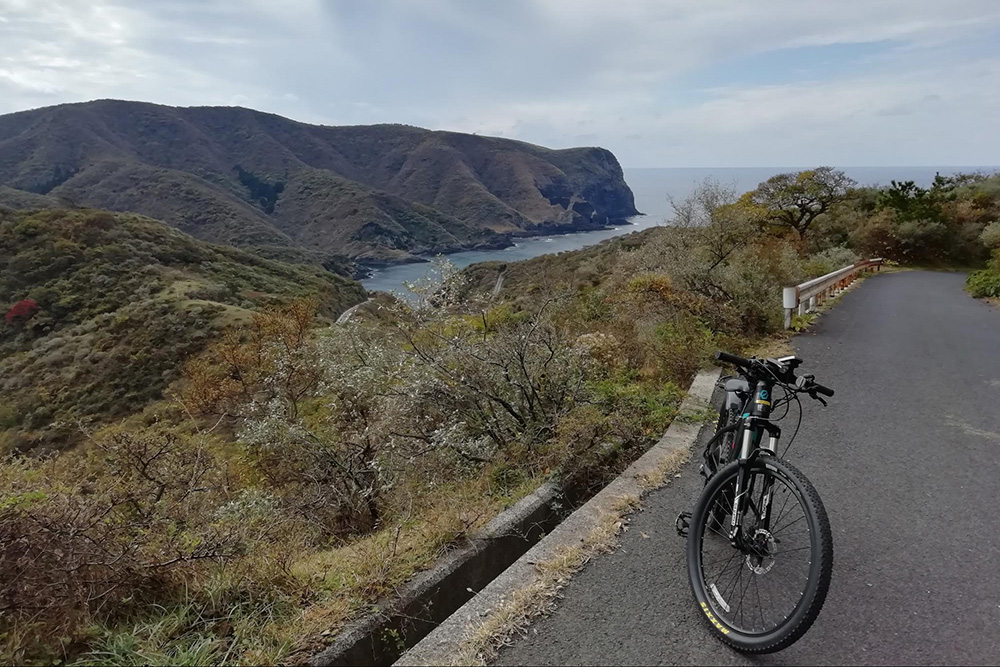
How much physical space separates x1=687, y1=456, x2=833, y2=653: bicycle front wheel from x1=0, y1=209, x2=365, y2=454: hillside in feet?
78.9

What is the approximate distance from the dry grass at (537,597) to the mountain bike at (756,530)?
2.31ft

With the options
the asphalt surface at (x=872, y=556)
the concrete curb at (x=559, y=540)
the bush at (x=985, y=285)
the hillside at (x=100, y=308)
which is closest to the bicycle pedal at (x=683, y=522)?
the asphalt surface at (x=872, y=556)

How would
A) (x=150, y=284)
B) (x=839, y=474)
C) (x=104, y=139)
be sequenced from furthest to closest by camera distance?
(x=104, y=139) < (x=150, y=284) < (x=839, y=474)

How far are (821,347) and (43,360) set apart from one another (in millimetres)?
41209

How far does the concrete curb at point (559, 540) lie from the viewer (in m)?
2.54

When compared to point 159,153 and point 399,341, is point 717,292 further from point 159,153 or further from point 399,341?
point 159,153

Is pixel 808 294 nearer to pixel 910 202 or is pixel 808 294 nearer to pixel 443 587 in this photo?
pixel 443 587

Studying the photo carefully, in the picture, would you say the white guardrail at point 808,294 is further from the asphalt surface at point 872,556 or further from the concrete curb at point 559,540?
the concrete curb at point 559,540

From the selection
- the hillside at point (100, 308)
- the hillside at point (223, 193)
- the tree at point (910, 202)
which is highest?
the hillside at point (223, 193)

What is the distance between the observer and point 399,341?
8.85 meters

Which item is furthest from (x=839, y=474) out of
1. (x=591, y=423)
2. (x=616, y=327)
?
(x=616, y=327)

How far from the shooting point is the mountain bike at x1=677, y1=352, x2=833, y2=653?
2326 mm

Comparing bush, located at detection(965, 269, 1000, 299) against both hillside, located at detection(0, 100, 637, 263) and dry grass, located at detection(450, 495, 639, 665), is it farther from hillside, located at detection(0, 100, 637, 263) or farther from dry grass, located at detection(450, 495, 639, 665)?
hillside, located at detection(0, 100, 637, 263)

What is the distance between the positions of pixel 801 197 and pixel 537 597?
34625mm
